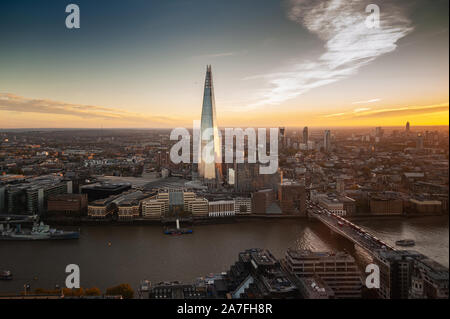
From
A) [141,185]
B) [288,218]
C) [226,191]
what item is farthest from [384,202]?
[141,185]

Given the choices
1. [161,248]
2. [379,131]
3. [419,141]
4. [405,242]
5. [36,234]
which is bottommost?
[161,248]

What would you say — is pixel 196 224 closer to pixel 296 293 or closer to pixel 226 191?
pixel 226 191

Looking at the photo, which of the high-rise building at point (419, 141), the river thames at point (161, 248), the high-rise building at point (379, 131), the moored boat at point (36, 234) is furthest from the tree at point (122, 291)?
the high-rise building at point (379, 131)

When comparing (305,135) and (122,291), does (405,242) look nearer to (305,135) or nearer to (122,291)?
(305,135)

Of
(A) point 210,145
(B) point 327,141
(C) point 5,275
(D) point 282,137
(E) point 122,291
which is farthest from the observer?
(A) point 210,145

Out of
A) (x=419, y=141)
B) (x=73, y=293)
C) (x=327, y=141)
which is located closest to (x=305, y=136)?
(x=327, y=141)

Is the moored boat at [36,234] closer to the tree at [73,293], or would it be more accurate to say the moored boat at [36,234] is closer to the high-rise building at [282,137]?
the tree at [73,293]
